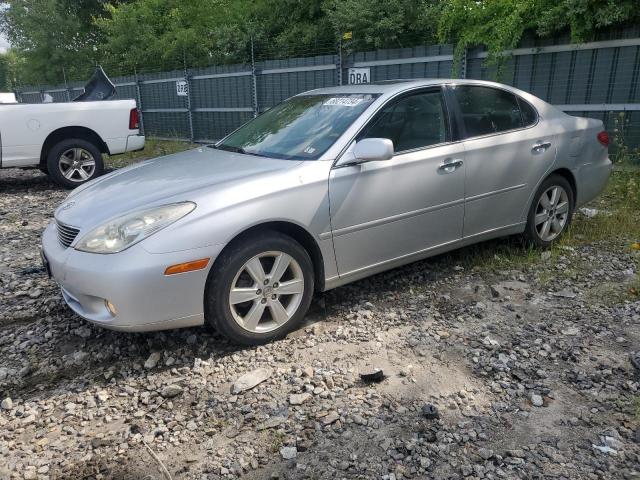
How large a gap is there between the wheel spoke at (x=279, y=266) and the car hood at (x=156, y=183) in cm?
52

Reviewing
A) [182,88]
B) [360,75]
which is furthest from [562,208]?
[182,88]

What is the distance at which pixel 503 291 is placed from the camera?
411cm

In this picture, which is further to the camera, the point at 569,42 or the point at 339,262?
the point at 569,42

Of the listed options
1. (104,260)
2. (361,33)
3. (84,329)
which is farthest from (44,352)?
(361,33)

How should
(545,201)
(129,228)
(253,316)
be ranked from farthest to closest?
(545,201) < (253,316) < (129,228)

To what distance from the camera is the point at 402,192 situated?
147 inches

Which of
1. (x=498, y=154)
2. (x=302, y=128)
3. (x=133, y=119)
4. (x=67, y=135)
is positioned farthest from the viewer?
(x=133, y=119)

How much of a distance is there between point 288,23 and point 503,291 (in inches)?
494

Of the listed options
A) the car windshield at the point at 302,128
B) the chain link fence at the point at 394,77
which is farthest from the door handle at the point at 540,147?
the chain link fence at the point at 394,77

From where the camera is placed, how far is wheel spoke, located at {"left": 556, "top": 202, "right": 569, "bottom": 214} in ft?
15.9

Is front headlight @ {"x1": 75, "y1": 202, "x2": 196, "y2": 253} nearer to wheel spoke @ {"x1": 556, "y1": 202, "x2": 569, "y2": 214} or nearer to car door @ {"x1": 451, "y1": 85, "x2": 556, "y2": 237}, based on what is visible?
car door @ {"x1": 451, "y1": 85, "x2": 556, "y2": 237}

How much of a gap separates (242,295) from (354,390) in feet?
2.78

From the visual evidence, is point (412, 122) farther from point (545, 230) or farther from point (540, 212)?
point (545, 230)

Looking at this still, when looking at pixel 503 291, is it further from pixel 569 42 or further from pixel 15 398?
pixel 569 42
